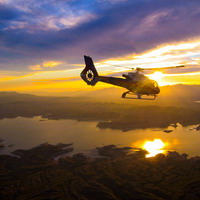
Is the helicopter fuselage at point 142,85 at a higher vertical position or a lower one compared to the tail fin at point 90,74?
lower

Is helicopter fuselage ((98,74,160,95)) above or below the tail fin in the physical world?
below

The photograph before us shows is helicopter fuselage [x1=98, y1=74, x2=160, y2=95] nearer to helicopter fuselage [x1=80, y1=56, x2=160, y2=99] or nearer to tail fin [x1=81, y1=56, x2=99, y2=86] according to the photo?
helicopter fuselage [x1=80, y1=56, x2=160, y2=99]

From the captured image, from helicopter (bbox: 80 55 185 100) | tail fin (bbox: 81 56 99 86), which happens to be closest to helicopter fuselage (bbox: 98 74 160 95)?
helicopter (bbox: 80 55 185 100)

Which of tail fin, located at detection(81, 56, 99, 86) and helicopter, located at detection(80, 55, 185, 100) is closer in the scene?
helicopter, located at detection(80, 55, 185, 100)

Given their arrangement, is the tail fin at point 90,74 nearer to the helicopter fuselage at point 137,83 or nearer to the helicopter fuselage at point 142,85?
the helicopter fuselage at point 137,83

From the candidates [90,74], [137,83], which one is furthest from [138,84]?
[90,74]

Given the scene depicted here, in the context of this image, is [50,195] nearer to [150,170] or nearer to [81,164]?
[81,164]

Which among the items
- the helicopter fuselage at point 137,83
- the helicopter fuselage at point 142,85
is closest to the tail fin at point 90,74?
the helicopter fuselage at point 137,83

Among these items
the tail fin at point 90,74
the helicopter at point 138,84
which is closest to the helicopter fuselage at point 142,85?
the helicopter at point 138,84

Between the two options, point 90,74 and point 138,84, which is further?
point 90,74

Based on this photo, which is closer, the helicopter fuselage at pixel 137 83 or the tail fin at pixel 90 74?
the helicopter fuselage at pixel 137 83

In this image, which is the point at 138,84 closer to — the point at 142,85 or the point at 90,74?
the point at 142,85
